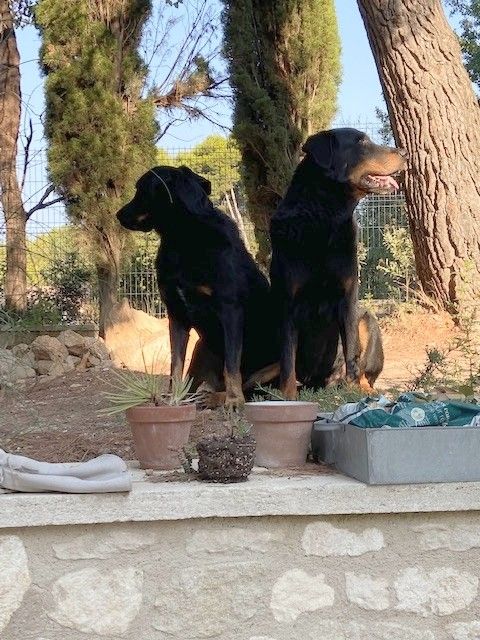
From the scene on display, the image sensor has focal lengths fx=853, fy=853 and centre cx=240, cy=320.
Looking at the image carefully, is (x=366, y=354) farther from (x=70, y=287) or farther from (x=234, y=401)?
(x=70, y=287)

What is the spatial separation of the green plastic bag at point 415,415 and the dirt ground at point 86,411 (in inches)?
35.3

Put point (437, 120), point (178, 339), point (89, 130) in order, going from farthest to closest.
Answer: point (89, 130) < point (437, 120) < point (178, 339)

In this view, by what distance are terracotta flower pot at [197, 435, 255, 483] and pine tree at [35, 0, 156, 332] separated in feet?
21.5

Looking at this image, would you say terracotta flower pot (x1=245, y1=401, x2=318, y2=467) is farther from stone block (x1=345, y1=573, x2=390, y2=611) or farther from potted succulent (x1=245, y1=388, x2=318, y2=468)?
stone block (x1=345, y1=573, x2=390, y2=611)

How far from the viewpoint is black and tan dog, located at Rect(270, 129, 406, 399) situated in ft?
12.7

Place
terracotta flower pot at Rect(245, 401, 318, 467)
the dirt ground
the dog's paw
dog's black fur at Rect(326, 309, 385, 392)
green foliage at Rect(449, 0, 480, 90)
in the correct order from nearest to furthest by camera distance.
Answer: terracotta flower pot at Rect(245, 401, 318, 467), the dirt ground, the dog's paw, dog's black fur at Rect(326, 309, 385, 392), green foliage at Rect(449, 0, 480, 90)

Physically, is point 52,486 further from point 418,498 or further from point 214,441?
point 418,498

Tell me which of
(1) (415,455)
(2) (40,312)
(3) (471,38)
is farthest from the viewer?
(3) (471,38)

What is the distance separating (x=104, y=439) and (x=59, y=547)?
39.1 inches

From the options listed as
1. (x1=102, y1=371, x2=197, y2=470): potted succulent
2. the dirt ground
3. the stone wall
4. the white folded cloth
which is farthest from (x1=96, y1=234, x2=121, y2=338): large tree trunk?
the stone wall

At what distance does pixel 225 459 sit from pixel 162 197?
6.52 ft

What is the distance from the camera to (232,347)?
154 inches

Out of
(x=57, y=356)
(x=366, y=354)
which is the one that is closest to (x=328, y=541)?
(x=366, y=354)

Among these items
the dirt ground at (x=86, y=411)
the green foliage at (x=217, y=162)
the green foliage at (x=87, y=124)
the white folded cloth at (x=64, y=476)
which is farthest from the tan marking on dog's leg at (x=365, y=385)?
the green foliage at (x=217, y=162)
